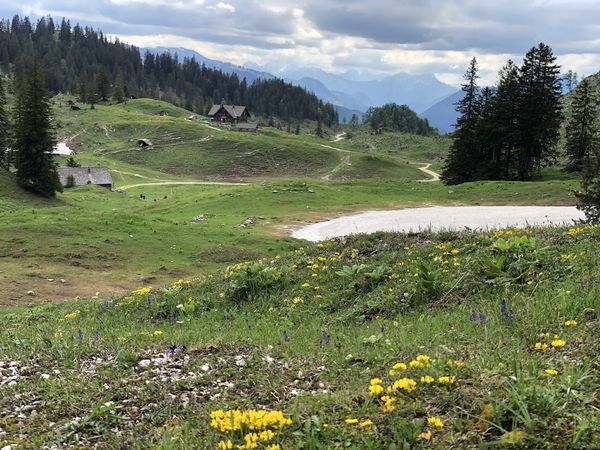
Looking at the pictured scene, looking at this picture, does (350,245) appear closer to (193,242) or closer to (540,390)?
(540,390)

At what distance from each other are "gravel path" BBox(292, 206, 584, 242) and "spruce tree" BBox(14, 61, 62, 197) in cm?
3525

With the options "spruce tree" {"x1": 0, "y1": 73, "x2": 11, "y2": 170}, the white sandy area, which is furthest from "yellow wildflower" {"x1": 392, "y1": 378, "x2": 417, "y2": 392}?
the white sandy area

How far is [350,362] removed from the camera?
651cm

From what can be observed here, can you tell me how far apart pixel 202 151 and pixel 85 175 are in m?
40.3

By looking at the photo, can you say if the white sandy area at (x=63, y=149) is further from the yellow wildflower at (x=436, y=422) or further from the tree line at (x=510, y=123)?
the yellow wildflower at (x=436, y=422)

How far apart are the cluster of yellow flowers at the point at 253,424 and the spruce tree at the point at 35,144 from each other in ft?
197

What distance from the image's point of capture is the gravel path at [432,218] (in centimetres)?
3391

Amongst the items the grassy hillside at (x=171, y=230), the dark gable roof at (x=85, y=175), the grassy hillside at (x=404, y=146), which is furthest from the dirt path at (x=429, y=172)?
the dark gable roof at (x=85, y=175)

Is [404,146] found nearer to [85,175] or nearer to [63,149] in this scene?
[63,149]

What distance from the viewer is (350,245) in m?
14.9

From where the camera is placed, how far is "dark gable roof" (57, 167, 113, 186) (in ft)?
263

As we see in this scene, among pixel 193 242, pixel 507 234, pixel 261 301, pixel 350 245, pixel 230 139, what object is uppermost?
pixel 230 139

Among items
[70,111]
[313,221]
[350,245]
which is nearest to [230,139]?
[70,111]

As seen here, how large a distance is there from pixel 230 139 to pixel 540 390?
406ft
